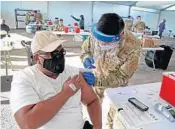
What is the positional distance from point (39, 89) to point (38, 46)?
A: 0.24 meters

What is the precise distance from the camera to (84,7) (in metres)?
12.4

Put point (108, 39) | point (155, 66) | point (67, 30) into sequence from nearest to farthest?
point (108, 39) < point (155, 66) < point (67, 30)

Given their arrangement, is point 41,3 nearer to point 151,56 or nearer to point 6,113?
point 151,56

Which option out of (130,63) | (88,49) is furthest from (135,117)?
(88,49)

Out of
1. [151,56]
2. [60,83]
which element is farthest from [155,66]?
[60,83]

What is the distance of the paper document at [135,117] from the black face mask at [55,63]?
1.43ft

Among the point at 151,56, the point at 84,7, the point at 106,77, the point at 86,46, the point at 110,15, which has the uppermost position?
the point at 84,7

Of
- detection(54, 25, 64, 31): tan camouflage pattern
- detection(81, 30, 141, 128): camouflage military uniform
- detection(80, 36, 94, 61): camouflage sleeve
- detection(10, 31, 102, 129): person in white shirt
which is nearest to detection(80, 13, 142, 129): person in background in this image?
detection(81, 30, 141, 128): camouflage military uniform

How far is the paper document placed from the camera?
1.03 meters

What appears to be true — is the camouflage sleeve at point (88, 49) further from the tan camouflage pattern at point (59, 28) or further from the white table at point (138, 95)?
the tan camouflage pattern at point (59, 28)

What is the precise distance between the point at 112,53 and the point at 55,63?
1.77ft

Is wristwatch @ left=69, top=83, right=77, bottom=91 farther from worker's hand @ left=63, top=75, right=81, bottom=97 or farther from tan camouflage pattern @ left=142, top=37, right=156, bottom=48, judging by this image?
tan camouflage pattern @ left=142, top=37, right=156, bottom=48

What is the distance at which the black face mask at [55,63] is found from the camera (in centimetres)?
112

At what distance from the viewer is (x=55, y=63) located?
1.13 m
